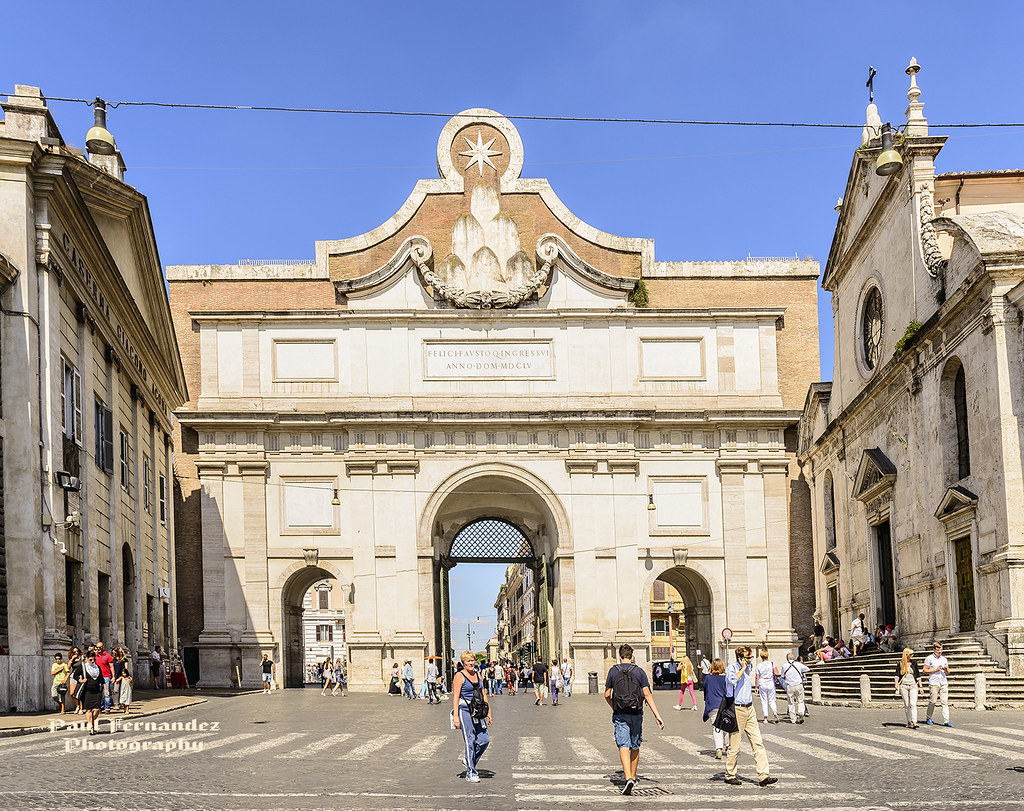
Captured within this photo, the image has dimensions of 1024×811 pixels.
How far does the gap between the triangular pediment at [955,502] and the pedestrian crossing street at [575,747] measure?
7.36 m

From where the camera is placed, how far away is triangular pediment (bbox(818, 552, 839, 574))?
129ft

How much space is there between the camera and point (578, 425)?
43.6 metres

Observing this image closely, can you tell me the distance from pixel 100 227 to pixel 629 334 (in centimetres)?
1963

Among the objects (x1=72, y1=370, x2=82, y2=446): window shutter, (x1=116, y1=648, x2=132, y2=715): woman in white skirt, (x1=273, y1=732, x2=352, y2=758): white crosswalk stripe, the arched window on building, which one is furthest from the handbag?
the arched window on building

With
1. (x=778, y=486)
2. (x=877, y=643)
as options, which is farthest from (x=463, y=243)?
(x=877, y=643)

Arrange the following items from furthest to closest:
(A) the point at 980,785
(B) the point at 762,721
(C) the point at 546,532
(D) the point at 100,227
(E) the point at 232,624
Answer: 1. (C) the point at 546,532
2. (E) the point at 232,624
3. (D) the point at 100,227
4. (B) the point at 762,721
5. (A) the point at 980,785

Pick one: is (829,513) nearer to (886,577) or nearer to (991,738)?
(886,577)

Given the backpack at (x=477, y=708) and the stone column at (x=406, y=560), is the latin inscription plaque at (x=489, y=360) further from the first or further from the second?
the backpack at (x=477, y=708)

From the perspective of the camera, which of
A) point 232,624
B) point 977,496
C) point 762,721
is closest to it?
point 762,721

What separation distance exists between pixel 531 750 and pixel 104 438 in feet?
52.9

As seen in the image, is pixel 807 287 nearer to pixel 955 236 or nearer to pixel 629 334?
pixel 629 334

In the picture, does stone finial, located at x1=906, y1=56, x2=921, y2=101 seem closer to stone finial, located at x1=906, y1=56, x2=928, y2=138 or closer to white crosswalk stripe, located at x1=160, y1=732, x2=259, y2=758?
stone finial, located at x1=906, y1=56, x2=928, y2=138

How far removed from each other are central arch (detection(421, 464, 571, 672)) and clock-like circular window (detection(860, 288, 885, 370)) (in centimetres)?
1203

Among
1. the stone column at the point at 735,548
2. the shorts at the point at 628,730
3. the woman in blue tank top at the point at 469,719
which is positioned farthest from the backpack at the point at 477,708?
the stone column at the point at 735,548
